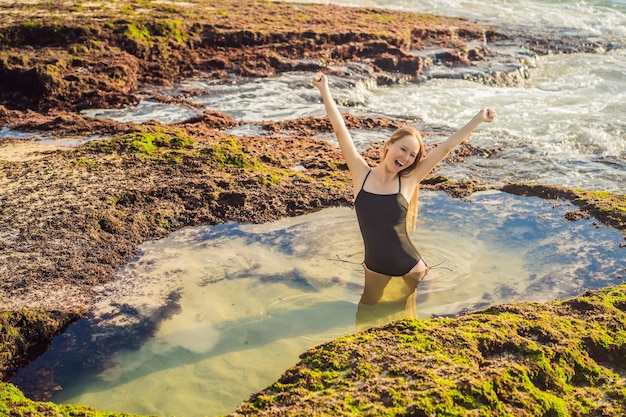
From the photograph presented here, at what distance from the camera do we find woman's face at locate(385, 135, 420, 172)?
4938 mm

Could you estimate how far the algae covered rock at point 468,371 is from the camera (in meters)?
3.54

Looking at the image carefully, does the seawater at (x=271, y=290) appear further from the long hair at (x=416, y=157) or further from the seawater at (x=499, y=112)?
the seawater at (x=499, y=112)

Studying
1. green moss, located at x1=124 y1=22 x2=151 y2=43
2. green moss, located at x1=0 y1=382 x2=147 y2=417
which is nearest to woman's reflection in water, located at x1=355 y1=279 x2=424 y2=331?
green moss, located at x1=0 y1=382 x2=147 y2=417

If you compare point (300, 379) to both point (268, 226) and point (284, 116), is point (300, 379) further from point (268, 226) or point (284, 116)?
point (284, 116)

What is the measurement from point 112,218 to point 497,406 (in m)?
4.01

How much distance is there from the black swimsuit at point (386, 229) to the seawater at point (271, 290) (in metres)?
0.31

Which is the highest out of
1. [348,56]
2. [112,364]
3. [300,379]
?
[348,56]

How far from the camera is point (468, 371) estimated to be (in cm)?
374

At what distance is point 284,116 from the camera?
11.2m

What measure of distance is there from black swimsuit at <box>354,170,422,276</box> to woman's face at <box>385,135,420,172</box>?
0.18 meters

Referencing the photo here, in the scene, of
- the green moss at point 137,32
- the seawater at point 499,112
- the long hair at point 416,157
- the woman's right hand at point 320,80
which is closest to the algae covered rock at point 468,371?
the long hair at point 416,157

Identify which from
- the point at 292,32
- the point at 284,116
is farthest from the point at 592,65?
the point at 284,116

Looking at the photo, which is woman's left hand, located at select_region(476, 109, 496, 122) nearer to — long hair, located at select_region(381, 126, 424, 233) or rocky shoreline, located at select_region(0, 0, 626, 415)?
long hair, located at select_region(381, 126, 424, 233)

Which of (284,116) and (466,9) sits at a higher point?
(466,9)
